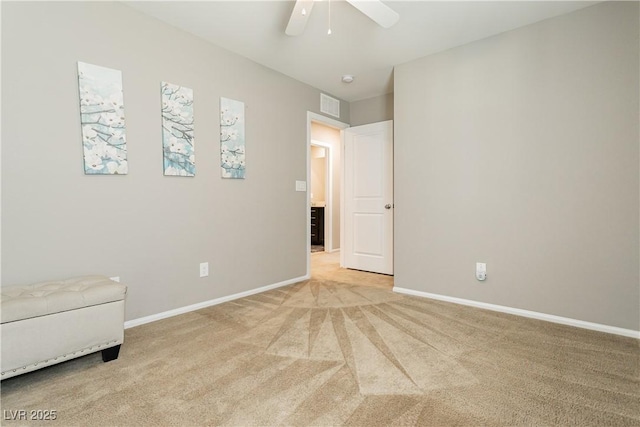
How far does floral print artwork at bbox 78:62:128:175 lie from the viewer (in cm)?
212

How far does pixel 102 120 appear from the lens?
7.20 feet

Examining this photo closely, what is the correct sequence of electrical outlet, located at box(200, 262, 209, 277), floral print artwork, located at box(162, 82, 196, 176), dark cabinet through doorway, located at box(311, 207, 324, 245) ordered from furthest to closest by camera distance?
dark cabinet through doorway, located at box(311, 207, 324, 245) → electrical outlet, located at box(200, 262, 209, 277) → floral print artwork, located at box(162, 82, 196, 176)

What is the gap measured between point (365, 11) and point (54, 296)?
2.46 metres

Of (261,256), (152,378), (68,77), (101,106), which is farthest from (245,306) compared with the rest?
(68,77)

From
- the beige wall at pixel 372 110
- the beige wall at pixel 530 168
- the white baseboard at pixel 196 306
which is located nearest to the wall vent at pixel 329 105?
the beige wall at pixel 372 110

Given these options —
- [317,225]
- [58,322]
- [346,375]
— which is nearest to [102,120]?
[58,322]

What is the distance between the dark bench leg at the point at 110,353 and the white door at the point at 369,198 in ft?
10.2

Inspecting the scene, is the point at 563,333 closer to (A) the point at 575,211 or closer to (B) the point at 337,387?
(A) the point at 575,211

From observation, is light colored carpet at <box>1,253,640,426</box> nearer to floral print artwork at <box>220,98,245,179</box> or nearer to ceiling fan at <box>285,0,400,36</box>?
floral print artwork at <box>220,98,245,179</box>

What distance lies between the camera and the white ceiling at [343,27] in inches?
92.2

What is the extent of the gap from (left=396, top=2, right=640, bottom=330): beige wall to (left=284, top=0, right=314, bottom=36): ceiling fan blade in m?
1.53

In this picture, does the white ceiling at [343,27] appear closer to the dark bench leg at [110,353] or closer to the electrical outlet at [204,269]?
the electrical outlet at [204,269]

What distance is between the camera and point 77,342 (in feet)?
5.54

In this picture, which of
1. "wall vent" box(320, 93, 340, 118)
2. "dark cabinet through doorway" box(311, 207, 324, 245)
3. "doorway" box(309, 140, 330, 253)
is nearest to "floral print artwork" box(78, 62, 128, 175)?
"wall vent" box(320, 93, 340, 118)
